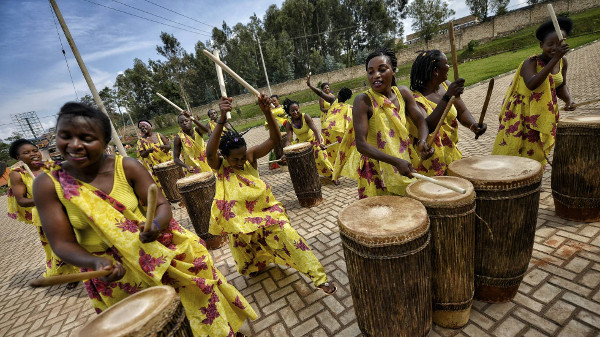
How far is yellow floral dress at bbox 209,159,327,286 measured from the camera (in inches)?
102

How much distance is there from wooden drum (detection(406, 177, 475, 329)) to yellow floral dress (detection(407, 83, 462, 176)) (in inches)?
23.7

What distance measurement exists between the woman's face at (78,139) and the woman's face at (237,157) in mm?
1184

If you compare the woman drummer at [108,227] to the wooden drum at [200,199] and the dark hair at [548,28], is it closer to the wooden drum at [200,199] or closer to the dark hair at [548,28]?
the wooden drum at [200,199]

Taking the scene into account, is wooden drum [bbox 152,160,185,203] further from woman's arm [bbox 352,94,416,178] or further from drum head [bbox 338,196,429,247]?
drum head [bbox 338,196,429,247]

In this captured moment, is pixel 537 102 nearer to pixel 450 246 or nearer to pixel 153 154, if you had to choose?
pixel 450 246

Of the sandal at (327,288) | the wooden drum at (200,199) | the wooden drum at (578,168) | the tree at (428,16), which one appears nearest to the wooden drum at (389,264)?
the sandal at (327,288)

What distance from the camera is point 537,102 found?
304 centimetres

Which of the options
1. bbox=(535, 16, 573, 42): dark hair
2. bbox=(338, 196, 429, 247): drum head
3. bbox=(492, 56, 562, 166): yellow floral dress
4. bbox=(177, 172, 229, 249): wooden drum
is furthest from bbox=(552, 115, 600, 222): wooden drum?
bbox=(177, 172, 229, 249): wooden drum

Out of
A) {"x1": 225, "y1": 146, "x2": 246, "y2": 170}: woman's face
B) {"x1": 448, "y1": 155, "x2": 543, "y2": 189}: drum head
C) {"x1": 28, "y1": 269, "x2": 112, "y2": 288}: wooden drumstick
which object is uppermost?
{"x1": 225, "y1": 146, "x2": 246, "y2": 170}: woman's face

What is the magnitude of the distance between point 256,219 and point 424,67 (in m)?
2.26

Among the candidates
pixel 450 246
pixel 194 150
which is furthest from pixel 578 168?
pixel 194 150

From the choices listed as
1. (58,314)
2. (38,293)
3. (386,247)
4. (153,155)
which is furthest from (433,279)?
(153,155)

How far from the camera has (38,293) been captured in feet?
13.3

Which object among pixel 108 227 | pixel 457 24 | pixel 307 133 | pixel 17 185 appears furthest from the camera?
pixel 457 24
